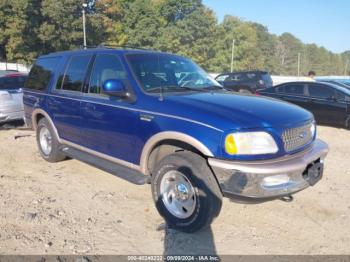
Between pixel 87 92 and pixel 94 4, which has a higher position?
pixel 94 4

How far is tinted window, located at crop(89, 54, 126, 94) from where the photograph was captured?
4891 mm

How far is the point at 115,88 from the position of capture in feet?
14.6

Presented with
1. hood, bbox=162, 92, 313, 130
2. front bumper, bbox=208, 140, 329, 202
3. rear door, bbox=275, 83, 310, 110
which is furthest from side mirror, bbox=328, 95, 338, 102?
front bumper, bbox=208, 140, 329, 202

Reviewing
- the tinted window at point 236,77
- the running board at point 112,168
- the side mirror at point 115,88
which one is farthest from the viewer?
the tinted window at point 236,77

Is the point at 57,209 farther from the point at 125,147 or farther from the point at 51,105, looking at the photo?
the point at 51,105

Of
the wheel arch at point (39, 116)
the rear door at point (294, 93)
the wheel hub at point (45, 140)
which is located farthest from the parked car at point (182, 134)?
the rear door at point (294, 93)

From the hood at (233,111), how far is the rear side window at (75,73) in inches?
71.0

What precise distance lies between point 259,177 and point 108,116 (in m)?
2.18

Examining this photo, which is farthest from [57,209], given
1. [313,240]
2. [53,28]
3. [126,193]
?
[53,28]

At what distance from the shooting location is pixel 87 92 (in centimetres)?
531

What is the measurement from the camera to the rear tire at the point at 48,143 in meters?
6.35

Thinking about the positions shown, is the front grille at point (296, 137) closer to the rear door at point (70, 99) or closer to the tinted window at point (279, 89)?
the rear door at point (70, 99)

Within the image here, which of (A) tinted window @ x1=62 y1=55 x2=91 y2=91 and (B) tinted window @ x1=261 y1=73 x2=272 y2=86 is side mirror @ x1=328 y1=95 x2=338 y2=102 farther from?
(B) tinted window @ x1=261 y1=73 x2=272 y2=86

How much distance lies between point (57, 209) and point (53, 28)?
42073mm
